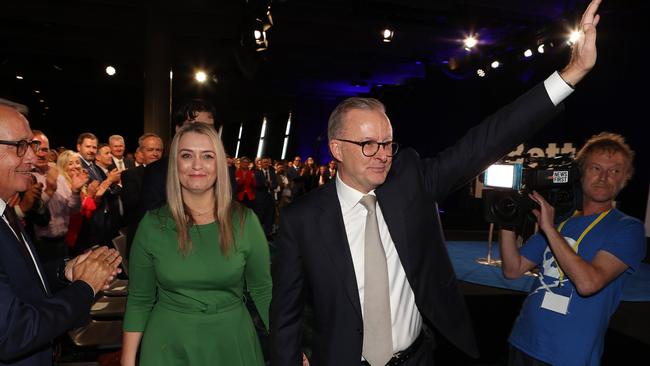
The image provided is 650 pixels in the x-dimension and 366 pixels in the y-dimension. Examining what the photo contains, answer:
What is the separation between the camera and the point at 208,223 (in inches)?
76.9

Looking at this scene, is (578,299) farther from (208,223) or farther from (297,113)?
(297,113)

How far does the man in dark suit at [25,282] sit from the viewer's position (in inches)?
46.9

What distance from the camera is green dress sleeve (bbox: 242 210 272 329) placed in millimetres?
1957

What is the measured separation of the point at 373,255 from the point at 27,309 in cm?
105

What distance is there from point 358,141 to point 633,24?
789 centimetres

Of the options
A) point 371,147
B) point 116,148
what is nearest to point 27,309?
point 371,147

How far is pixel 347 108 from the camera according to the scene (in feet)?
5.21

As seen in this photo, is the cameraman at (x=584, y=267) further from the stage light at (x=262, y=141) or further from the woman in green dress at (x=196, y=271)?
the stage light at (x=262, y=141)

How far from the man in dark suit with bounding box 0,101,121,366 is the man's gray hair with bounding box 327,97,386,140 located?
93 cm

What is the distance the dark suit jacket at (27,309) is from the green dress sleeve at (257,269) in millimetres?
676

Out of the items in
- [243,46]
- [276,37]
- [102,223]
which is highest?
[276,37]

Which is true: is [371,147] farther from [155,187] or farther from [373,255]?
[155,187]

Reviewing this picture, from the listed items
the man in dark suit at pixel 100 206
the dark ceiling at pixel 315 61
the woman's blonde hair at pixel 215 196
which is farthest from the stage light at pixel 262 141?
the woman's blonde hair at pixel 215 196

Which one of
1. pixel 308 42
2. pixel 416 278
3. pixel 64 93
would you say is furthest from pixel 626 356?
pixel 64 93
